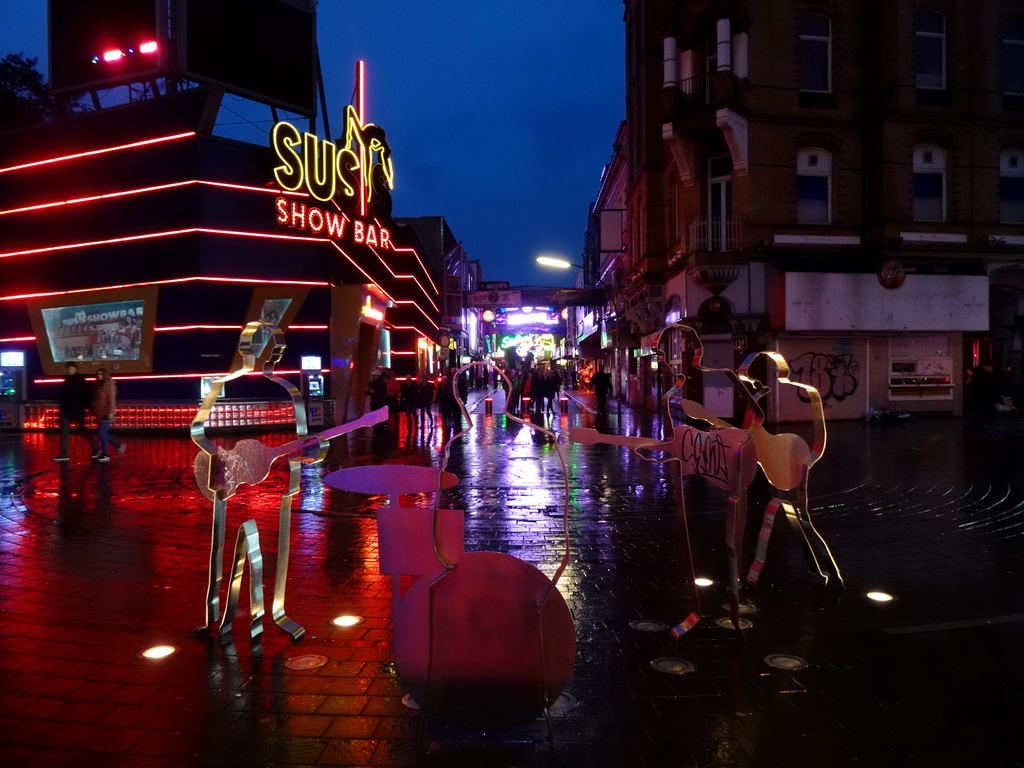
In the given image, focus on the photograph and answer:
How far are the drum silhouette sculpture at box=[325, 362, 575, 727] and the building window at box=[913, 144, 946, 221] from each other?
2193 centimetres

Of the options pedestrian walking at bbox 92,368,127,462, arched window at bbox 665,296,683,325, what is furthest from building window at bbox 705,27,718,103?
pedestrian walking at bbox 92,368,127,462

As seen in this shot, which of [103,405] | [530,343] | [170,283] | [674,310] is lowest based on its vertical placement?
[103,405]

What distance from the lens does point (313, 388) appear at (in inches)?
797

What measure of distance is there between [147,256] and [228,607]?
17212mm

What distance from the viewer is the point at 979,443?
1464 centimetres

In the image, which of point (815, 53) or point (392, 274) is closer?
point (815, 53)

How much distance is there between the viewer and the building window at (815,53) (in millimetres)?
20844

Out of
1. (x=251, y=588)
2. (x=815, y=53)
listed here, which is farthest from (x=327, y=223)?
(x=251, y=588)

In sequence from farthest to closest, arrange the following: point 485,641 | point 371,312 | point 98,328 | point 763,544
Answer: point 371,312, point 98,328, point 763,544, point 485,641

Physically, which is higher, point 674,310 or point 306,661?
point 674,310

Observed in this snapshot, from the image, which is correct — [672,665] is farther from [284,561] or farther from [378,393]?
[378,393]

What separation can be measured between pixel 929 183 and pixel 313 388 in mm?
18905

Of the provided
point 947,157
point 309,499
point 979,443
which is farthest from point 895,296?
point 309,499

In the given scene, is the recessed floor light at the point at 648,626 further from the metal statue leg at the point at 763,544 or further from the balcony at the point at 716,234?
the balcony at the point at 716,234
